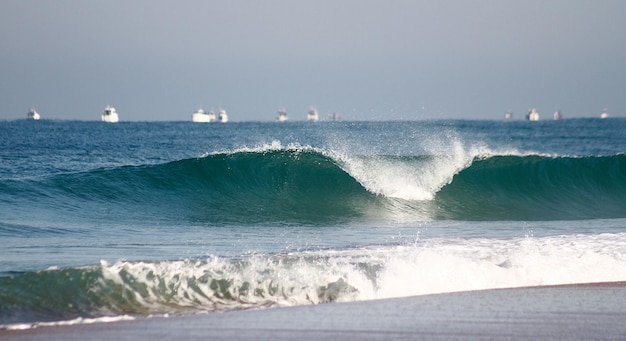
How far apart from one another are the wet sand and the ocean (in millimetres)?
442

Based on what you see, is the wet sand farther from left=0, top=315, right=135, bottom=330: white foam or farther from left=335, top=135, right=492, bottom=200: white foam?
left=335, top=135, right=492, bottom=200: white foam

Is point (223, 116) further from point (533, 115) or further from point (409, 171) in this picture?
point (409, 171)

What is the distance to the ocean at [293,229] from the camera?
25.1 ft

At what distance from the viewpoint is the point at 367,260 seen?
8.88 metres

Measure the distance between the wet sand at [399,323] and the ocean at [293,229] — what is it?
0.44m

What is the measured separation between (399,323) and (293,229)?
7.02m

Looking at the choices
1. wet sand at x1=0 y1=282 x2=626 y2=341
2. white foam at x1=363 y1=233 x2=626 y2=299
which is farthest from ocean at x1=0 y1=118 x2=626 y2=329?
wet sand at x1=0 y1=282 x2=626 y2=341

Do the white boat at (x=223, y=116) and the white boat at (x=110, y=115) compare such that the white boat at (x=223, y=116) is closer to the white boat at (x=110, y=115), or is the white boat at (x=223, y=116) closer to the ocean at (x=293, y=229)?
the white boat at (x=110, y=115)

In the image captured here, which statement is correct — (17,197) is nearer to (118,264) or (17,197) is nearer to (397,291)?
(118,264)

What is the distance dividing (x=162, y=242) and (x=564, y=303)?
5678 mm

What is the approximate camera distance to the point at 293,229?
13.3m

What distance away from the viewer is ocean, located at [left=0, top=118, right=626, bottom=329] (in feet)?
25.1

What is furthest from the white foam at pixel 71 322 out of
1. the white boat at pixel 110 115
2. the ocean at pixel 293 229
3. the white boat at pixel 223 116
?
the white boat at pixel 223 116

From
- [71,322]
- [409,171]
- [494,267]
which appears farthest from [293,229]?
[71,322]
